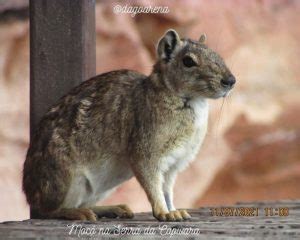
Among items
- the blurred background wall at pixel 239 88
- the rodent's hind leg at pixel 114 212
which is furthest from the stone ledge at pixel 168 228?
the blurred background wall at pixel 239 88

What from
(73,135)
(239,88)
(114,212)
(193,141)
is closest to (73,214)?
(114,212)

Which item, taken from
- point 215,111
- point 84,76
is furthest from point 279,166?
point 84,76

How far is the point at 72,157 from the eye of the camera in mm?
5273

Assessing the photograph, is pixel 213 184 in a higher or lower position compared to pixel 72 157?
lower

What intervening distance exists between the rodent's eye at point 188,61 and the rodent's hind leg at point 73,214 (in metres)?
0.89

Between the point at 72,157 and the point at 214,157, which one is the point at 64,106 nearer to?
the point at 72,157

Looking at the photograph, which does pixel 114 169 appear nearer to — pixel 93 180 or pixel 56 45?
pixel 93 180

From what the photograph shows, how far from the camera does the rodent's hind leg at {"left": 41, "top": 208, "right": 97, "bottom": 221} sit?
16.7ft

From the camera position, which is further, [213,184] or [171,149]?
[213,184]

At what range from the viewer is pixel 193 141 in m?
5.23

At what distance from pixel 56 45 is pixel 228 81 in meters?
0.96

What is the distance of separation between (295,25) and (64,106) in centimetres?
424

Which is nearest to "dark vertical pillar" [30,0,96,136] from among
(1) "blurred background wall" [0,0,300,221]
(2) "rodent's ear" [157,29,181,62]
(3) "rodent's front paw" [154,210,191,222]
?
(2) "rodent's ear" [157,29,181,62]

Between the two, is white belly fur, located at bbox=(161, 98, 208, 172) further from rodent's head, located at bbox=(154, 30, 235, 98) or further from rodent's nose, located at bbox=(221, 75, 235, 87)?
rodent's nose, located at bbox=(221, 75, 235, 87)
